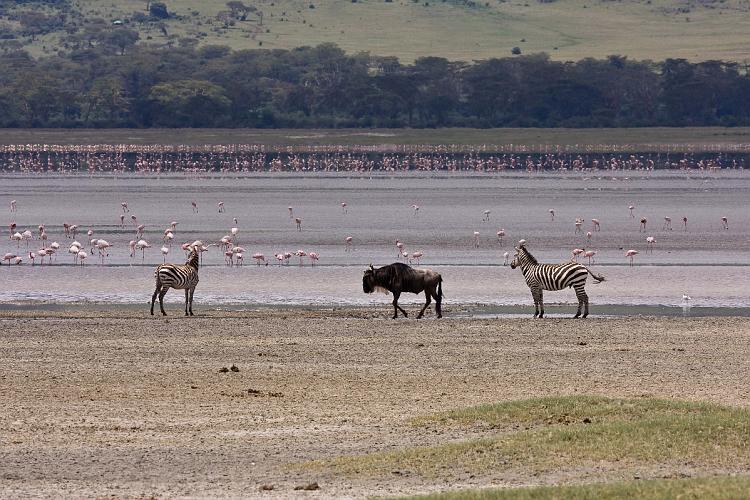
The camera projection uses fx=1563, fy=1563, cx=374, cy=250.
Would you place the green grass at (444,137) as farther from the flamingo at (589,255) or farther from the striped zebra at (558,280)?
the striped zebra at (558,280)

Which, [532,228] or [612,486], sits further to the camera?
[532,228]

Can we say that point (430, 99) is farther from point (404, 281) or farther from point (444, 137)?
point (404, 281)

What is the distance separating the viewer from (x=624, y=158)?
105125 millimetres

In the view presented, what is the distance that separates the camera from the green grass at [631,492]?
34.8 ft

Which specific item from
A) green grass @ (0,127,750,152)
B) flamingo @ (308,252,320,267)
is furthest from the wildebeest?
green grass @ (0,127,750,152)

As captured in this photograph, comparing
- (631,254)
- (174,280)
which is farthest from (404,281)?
(631,254)

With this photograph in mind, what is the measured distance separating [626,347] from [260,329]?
5.61 meters

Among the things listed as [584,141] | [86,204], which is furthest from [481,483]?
[584,141]

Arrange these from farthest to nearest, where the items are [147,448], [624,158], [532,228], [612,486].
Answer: [624,158], [532,228], [147,448], [612,486]

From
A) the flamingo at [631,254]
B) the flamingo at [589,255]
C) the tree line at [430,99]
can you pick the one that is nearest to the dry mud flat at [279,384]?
the flamingo at [589,255]

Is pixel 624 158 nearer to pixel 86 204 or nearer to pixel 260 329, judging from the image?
pixel 86 204

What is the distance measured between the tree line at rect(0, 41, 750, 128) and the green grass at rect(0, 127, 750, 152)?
202 inches

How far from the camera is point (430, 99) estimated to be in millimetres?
141625

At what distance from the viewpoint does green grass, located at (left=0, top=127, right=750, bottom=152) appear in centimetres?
11775
